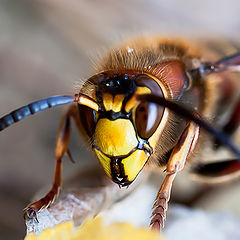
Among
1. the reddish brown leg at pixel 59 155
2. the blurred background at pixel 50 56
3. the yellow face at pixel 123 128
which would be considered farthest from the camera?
the blurred background at pixel 50 56

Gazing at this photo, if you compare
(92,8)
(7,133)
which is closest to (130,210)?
(7,133)

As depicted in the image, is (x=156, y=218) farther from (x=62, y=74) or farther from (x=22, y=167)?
(x=62, y=74)

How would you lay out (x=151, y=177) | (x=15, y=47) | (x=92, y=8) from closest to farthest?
(x=151, y=177) < (x=15, y=47) < (x=92, y=8)

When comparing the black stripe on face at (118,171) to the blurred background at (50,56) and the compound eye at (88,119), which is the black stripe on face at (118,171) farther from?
the blurred background at (50,56)

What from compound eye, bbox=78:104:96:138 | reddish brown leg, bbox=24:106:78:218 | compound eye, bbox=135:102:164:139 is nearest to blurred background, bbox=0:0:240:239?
reddish brown leg, bbox=24:106:78:218

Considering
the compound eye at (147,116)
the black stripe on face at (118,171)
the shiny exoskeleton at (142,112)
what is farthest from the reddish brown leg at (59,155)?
the compound eye at (147,116)

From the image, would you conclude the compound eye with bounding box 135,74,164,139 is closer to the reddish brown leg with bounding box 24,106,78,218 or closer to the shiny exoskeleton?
the shiny exoskeleton

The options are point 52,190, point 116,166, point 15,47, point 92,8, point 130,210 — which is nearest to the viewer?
point 116,166
